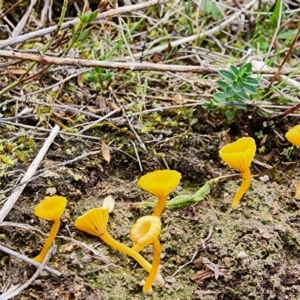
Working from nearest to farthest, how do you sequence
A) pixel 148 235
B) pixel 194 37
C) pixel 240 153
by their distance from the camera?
pixel 148 235
pixel 240 153
pixel 194 37

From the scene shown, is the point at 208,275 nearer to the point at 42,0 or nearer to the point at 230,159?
the point at 230,159

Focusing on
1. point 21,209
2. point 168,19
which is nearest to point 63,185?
point 21,209

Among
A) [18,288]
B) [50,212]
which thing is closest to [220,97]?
[50,212]

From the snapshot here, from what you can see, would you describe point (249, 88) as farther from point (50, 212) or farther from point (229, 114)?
point (50, 212)

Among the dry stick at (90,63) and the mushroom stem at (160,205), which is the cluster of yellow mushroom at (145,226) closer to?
the mushroom stem at (160,205)

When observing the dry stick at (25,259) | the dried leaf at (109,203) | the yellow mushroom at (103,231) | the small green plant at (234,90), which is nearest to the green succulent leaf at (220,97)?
the small green plant at (234,90)
